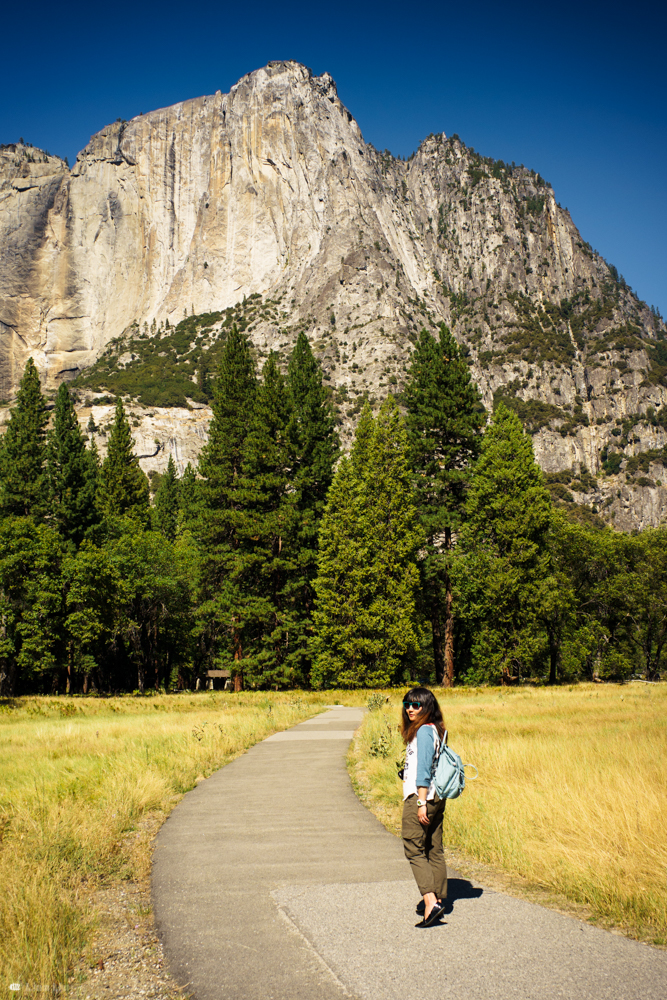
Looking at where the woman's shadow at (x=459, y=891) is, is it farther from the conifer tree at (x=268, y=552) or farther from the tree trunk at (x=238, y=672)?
the tree trunk at (x=238, y=672)

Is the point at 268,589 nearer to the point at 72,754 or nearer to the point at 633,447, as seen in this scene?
the point at 72,754

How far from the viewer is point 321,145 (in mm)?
177500

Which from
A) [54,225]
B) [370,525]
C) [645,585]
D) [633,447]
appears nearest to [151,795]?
[370,525]

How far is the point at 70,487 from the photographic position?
47.5 metres

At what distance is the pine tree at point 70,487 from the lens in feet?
154

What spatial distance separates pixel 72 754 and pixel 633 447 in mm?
171423

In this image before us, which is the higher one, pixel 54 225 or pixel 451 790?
pixel 54 225

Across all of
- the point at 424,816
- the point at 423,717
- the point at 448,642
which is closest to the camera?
the point at 424,816

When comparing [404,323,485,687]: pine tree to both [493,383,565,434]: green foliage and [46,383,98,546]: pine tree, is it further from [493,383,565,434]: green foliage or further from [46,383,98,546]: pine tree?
[493,383,565,434]: green foliage

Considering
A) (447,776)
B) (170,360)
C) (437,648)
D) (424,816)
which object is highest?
(170,360)

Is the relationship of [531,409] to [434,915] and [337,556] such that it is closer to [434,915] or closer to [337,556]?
[337,556]

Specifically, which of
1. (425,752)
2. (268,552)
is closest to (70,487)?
(268,552)

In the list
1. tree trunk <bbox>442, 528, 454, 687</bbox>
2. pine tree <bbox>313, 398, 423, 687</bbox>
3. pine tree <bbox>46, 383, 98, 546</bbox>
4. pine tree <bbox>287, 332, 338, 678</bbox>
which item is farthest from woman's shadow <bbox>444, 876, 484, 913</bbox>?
pine tree <bbox>46, 383, 98, 546</bbox>

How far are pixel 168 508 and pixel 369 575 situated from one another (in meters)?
44.4
